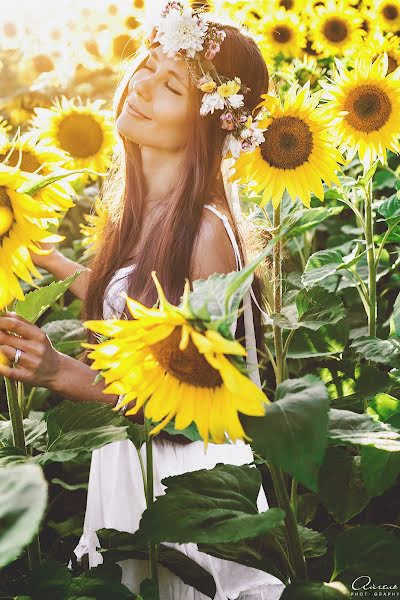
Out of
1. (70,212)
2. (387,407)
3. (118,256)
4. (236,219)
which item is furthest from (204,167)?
(70,212)

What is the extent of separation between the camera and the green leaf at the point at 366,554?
2.43 ft

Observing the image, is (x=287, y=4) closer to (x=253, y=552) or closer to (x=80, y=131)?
(x=80, y=131)

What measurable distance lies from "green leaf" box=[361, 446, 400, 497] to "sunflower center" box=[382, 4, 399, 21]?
1572 mm

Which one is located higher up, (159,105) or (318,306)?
(159,105)

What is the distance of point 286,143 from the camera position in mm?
1171

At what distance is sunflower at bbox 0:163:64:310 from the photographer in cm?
73

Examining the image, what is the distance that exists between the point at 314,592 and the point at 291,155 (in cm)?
67

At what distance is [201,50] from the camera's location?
47.4 inches

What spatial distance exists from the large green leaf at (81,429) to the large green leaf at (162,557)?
14cm

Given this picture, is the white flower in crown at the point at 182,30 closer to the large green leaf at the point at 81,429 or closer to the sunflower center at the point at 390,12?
the large green leaf at the point at 81,429

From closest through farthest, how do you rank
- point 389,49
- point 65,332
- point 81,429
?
point 81,429 → point 65,332 → point 389,49

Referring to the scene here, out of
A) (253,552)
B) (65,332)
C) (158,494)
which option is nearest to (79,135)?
(65,332)

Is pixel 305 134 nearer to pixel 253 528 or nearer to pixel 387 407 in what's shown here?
pixel 387 407

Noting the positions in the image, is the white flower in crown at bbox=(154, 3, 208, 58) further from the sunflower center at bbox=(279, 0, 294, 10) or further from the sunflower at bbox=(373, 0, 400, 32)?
the sunflower center at bbox=(279, 0, 294, 10)
